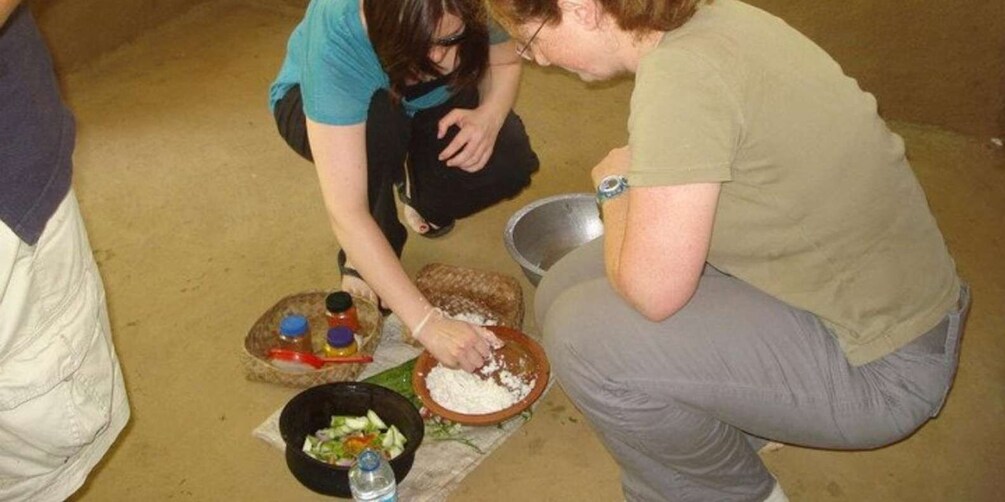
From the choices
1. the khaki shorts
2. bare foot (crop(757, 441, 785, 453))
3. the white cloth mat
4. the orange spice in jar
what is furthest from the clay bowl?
the khaki shorts

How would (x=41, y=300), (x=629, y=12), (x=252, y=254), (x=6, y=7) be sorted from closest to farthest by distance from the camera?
1. (x=6, y=7)
2. (x=41, y=300)
3. (x=629, y=12)
4. (x=252, y=254)

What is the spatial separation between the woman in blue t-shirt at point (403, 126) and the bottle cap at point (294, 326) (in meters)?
0.14

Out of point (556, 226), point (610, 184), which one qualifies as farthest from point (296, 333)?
point (610, 184)

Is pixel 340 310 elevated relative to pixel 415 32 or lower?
lower

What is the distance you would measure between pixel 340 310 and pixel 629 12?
3.00 feet

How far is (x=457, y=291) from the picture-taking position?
1.96 m

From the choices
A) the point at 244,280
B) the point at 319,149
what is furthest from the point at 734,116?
the point at 244,280

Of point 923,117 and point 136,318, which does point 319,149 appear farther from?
point 923,117

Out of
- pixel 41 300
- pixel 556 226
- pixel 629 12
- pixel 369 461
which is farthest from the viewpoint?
pixel 556 226

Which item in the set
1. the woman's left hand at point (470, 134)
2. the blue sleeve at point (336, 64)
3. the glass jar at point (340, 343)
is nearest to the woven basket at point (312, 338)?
the glass jar at point (340, 343)

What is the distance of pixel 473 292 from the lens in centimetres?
196

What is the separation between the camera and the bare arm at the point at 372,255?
1607 mm

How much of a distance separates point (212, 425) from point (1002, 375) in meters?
1.40

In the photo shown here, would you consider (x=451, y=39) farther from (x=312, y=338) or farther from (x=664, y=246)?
(x=312, y=338)
